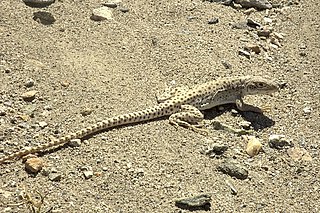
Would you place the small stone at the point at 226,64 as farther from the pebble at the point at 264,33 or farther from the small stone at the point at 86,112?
the small stone at the point at 86,112

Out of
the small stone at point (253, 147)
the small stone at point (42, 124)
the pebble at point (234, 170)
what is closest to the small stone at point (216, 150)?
the pebble at point (234, 170)

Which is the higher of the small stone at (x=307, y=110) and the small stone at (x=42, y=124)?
the small stone at (x=307, y=110)

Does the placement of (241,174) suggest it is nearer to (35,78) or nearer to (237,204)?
(237,204)

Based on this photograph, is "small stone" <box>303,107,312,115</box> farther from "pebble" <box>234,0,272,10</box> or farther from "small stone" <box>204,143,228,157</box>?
"pebble" <box>234,0,272,10</box>

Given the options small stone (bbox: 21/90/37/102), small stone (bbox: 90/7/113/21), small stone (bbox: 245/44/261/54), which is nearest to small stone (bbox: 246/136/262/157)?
small stone (bbox: 245/44/261/54)

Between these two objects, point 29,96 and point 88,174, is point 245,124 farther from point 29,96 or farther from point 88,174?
point 29,96

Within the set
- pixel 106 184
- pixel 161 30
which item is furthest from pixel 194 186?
pixel 161 30

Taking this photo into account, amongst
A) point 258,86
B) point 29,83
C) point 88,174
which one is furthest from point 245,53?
point 88,174
